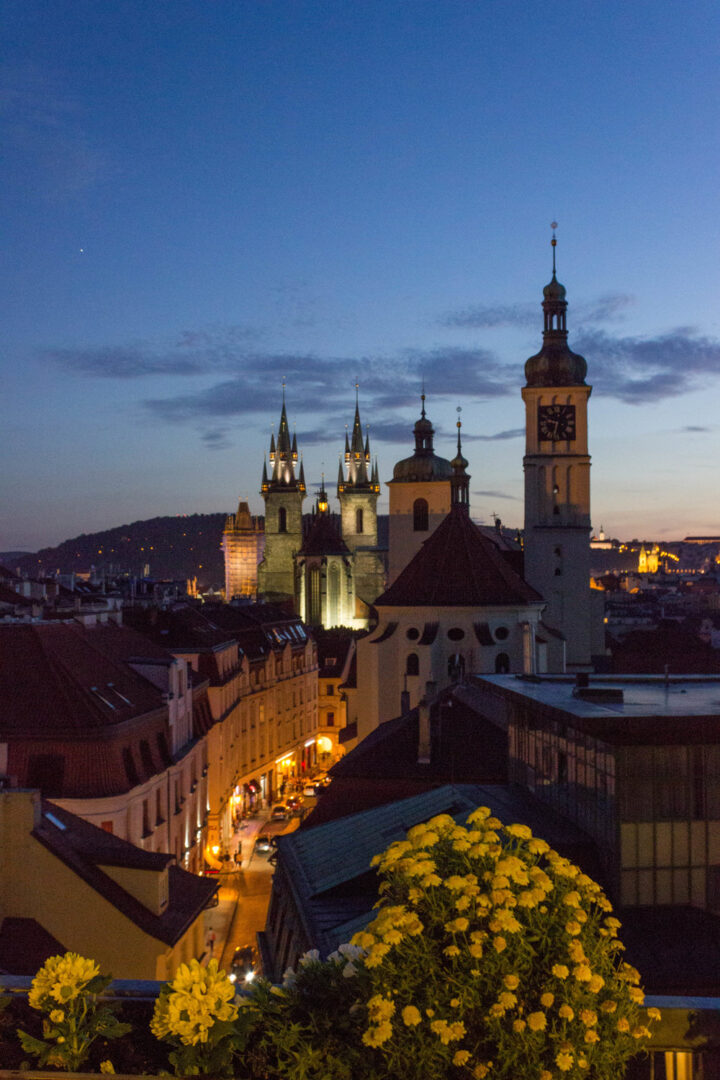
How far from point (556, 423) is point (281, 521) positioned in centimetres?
9440

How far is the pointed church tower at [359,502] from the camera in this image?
15212cm

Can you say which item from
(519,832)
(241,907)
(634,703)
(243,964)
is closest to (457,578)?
(241,907)

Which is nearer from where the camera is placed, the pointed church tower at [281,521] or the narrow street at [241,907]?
the narrow street at [241,907]

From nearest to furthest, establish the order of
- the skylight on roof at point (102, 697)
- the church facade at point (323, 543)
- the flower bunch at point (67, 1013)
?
the flower bunch at point (67, 1013), the skylight on roof at point (102, 697), the church facade at point (323, 543)

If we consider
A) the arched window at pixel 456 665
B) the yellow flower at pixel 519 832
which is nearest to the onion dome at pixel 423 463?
the arched window at pixel 456 665

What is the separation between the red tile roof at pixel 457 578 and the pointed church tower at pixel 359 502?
309 feet

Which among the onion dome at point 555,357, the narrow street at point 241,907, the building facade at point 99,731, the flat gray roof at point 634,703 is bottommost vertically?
the narrow street at point 241,907

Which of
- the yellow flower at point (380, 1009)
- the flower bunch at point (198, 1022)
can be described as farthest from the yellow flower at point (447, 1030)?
the flower bunch at point (198, 1022)

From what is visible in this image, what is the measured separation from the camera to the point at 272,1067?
6.82m

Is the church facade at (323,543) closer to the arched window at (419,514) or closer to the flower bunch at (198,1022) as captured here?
the arched window at (419,514)

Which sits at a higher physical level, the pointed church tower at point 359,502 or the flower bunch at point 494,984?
the pointed church tower at point 359,502

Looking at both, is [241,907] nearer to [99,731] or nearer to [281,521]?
[99,731]

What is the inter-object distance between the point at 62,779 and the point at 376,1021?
21.6 metres

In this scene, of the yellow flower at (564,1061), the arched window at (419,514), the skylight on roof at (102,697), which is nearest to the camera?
the yellow flower at (564,1061)
